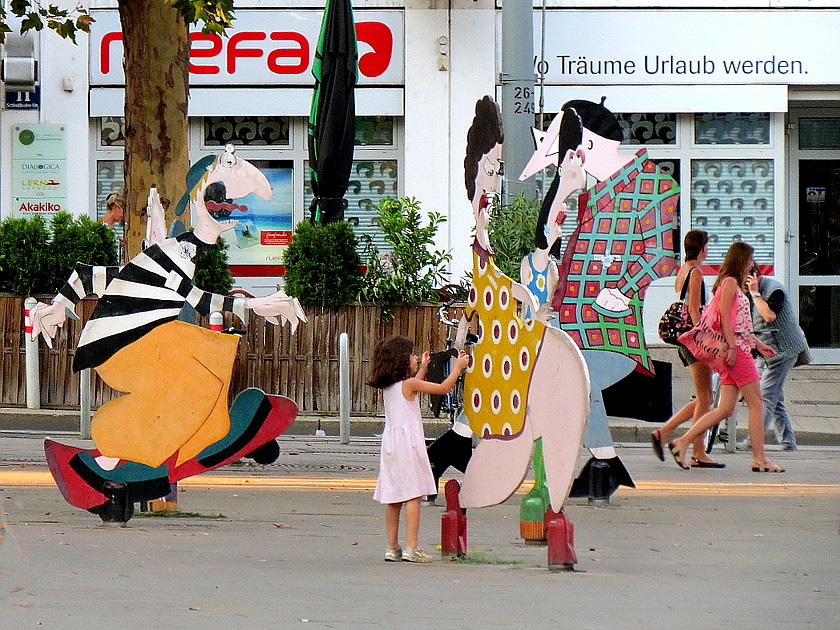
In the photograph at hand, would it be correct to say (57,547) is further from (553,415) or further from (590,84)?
(590,84)

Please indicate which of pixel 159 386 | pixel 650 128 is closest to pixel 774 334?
pixel 159 386

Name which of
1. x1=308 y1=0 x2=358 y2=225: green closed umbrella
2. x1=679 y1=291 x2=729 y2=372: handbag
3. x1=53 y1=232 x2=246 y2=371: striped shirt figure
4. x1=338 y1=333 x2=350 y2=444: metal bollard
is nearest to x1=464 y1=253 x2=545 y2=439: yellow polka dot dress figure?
x1=53 y1=232 x2=246 y2=371: striped shirt figure

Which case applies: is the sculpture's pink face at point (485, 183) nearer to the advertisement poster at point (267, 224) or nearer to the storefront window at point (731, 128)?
the advertisement poster at point (267, 224)

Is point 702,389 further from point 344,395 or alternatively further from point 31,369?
point 31,369

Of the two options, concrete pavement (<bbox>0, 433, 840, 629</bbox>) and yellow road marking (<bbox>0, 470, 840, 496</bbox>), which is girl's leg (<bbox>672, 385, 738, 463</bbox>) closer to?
concrete pavement (<bbox>0, 433, 840, 629</bbox>)

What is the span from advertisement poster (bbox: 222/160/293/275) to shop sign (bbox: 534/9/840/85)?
377 centimetres

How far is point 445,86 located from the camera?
18422 mm

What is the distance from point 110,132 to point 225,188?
11.1 metres

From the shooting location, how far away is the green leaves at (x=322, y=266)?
527 inches

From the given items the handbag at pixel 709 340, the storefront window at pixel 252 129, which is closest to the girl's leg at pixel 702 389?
the handbag at pixel 709 340

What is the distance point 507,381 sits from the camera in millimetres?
6645

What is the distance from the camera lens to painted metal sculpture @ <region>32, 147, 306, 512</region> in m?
7.56

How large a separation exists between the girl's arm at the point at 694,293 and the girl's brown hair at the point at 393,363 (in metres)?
4.50

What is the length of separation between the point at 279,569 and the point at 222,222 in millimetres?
2466
